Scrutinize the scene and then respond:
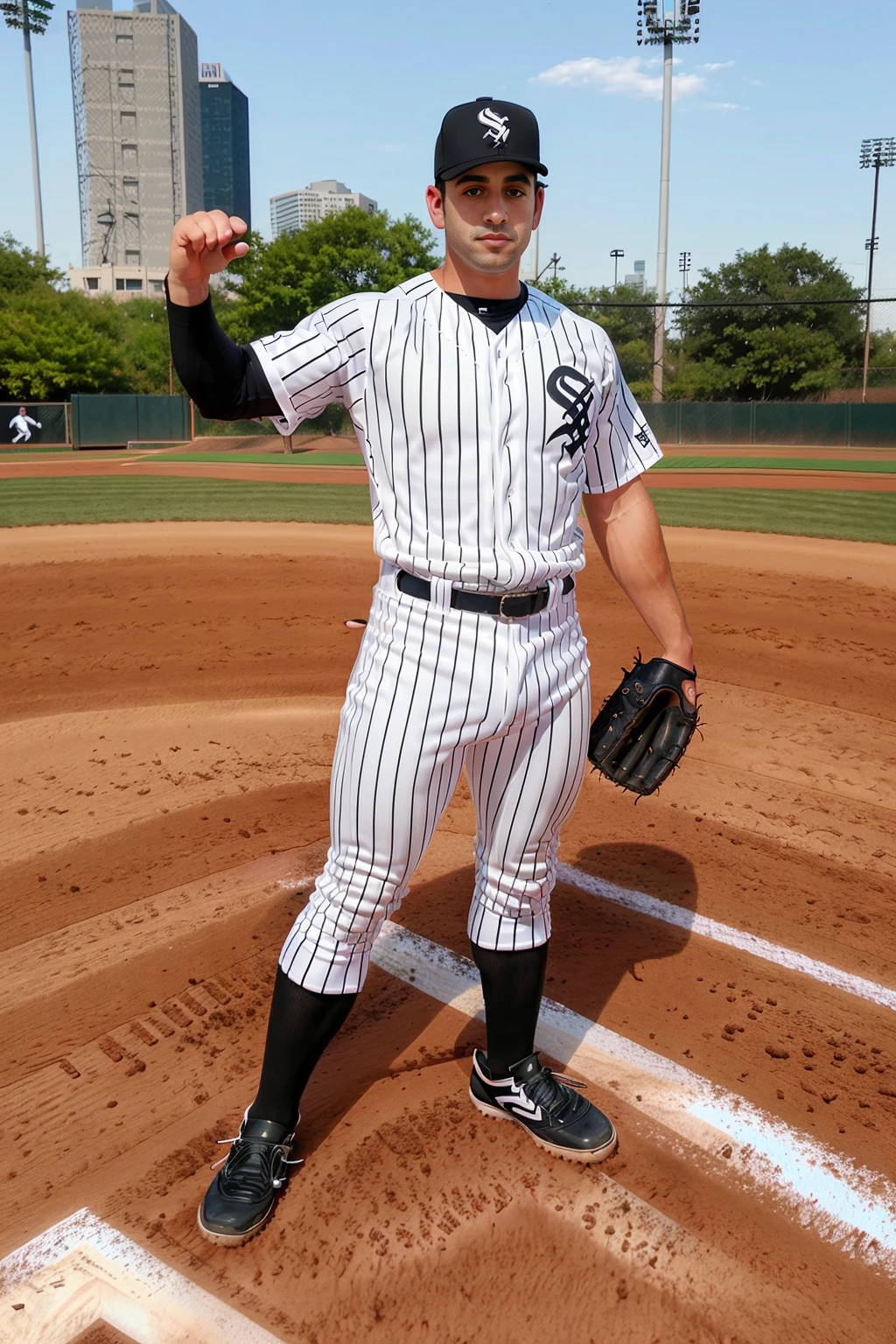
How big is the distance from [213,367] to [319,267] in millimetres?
37587

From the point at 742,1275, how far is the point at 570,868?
1603 mm

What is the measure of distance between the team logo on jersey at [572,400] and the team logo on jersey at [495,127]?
387 millimetres

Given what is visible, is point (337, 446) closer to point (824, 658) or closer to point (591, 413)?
point (824, 658)

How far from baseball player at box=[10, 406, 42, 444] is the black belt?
28.6 m

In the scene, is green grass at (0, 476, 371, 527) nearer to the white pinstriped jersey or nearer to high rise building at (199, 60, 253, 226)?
the white pinstriped jersey

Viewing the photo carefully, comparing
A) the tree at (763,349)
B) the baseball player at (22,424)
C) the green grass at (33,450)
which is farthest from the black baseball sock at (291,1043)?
the tree at (763,349)

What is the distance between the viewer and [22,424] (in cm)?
2741

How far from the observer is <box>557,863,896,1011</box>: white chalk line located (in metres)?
2.66

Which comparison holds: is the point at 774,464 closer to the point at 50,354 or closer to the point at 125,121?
the point at 50,354

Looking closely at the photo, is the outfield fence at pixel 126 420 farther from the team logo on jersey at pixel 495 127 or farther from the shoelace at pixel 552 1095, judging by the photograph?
the shoelace at pixel 552 1095

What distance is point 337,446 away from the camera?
30516 millimetres

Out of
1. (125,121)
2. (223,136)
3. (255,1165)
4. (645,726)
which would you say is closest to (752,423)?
(645,726)

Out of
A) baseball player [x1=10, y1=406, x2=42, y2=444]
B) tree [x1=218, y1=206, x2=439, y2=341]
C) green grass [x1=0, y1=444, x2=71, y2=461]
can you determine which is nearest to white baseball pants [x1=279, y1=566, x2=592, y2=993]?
green grass [x1=0, y1=444, x2=71, y2=461]

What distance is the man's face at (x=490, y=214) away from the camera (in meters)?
1.78
